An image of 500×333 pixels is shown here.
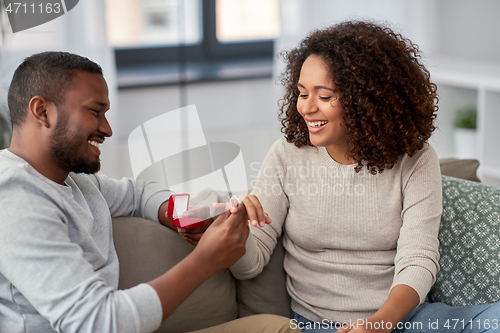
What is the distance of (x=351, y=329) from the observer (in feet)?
3.55

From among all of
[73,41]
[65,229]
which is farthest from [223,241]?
[73,41]

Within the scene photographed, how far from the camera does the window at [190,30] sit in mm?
2883

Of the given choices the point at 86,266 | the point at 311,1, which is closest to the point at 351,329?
the point at 86,266

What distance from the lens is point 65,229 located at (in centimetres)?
94

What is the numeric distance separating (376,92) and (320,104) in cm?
15

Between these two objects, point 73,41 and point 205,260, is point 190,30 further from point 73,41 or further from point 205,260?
point 205,260

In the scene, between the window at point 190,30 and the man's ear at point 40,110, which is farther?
the window at point 190,30

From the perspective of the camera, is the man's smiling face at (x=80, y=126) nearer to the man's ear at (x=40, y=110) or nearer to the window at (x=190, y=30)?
the man's ear at (x=40, y=110)

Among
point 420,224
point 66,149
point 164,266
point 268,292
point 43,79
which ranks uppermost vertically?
point 43,79

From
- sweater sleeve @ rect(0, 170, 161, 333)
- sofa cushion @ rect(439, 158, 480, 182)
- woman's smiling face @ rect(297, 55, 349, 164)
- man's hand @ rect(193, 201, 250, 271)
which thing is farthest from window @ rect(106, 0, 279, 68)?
sweater sleeve @ rect(0, 170, 161, 333)

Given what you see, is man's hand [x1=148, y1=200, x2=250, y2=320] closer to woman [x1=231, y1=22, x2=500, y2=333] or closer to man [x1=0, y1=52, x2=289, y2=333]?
man [x1=0, y1=52, x2=289, y2=333]

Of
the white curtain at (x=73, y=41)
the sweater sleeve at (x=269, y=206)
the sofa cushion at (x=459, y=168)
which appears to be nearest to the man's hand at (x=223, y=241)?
the sweater sleeve at (x=269, y=206)

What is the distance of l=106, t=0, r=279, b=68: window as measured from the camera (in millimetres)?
2883

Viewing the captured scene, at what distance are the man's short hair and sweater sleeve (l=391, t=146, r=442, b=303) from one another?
2.73 ft
